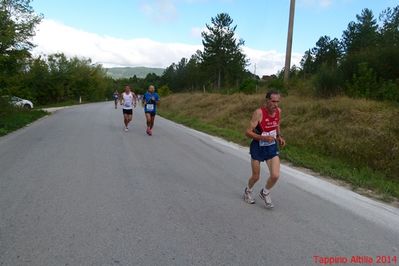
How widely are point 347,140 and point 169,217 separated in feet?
26.8

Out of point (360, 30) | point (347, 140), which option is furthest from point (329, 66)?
point (360, 30)

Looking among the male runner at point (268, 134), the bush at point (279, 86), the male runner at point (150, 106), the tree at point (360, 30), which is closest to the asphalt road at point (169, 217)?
the male runner at point (268, 134)

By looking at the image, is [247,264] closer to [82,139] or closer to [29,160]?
[29,160]

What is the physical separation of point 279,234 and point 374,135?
307 inches

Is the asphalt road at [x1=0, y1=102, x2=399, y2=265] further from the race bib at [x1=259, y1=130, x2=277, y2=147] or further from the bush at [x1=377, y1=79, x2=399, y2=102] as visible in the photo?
the bush at [x1=377, y1=79, x2=399, y2=102]

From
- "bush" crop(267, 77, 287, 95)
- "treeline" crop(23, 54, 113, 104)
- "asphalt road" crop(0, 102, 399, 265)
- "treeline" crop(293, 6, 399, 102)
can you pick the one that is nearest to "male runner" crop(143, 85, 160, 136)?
"asphalt road" crop(0, 102, 399, 265)

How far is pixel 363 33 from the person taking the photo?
45.0 m

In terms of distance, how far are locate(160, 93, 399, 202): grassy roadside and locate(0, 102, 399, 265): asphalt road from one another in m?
1.03

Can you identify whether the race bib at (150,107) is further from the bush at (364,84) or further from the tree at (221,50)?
the tree at (221,50)

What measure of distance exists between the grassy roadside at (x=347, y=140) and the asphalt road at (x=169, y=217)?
40.4 inches

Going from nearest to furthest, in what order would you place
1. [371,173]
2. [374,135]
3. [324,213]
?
[324,213], [371,173], [374,135]

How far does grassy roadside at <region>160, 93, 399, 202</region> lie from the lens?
9.21 m

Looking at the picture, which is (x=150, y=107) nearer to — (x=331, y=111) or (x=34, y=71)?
(x=331, y=111)

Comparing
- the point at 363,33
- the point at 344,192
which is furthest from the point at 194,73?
the point at 344,192
